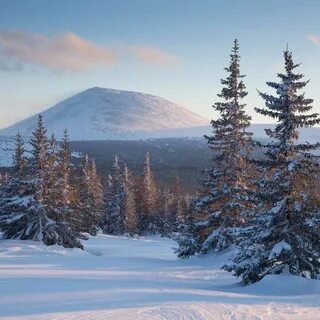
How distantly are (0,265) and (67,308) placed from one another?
1078cm

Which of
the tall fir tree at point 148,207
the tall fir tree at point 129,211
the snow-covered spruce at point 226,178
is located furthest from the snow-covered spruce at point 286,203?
the tall fir tree at point 148,207

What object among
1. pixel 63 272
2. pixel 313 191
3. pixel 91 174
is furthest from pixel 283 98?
pixel 91 174

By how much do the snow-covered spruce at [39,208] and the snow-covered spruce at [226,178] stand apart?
1042 centimetres

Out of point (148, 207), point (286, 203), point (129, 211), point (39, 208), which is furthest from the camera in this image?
point (148, 207)

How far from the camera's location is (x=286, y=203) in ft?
58.3

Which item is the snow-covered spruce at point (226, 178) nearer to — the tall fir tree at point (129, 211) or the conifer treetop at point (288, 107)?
the conifer treetop at point (288, 107)

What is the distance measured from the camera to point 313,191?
17.8 m

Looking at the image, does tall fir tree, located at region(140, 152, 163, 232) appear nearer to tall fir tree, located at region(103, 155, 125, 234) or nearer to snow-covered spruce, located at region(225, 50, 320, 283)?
tall fir tree, located at region(103, 155, 125, 234)

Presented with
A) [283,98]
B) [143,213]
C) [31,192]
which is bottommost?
[143,213]

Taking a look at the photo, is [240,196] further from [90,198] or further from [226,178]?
[90,198]

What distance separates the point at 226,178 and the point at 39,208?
13472 mm

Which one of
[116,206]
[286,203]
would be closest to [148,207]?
[116,206]

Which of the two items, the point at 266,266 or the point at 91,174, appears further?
the point at 91,174

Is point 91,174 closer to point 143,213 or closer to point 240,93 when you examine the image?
point 143,213
